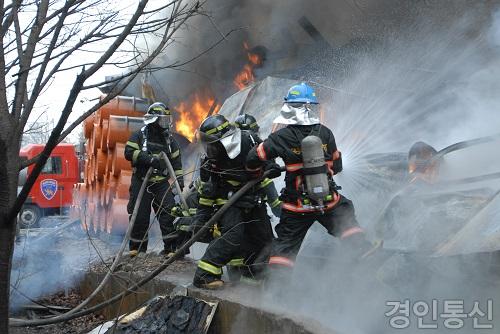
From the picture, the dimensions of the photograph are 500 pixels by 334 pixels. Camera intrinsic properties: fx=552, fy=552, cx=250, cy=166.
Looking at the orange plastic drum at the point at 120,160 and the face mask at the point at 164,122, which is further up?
the face mask at the point at 164,122

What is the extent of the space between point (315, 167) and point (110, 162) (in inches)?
228

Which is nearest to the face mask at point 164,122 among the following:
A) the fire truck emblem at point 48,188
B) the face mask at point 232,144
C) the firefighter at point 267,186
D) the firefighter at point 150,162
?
the firefighter at point 150,162

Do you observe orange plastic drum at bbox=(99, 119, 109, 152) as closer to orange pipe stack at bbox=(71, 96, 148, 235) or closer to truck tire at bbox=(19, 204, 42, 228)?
orange pipe stack at bbox=(71, 96, 148, 235)

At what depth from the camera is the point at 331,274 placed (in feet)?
15.1

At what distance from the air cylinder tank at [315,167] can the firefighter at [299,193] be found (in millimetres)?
44

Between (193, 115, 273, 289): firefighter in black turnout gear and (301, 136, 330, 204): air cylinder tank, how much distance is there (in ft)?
2.45

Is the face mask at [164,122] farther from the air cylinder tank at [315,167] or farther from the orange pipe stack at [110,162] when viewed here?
the air cylinder tank at [315,167]

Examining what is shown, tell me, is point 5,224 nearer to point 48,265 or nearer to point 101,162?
point 48,265

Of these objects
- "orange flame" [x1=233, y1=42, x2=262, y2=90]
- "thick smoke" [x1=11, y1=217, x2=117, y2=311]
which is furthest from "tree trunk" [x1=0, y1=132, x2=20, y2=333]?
"orange flame" [x1=233, y1=42, x2=262, y2=90]

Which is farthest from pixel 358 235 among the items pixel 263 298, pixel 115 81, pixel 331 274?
pixel 115 81

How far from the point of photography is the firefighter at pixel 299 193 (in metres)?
4.26

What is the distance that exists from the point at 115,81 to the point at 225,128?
96.7 inches

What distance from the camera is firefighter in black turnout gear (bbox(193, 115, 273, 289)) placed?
4703mm

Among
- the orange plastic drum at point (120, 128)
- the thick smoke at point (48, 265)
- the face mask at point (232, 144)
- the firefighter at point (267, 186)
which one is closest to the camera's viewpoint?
the face mask at point (232, 144)
